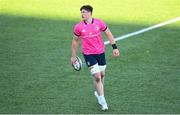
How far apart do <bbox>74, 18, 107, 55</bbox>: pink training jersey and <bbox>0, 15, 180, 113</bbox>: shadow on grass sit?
1060 mm

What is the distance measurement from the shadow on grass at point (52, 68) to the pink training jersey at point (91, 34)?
3.48 ft

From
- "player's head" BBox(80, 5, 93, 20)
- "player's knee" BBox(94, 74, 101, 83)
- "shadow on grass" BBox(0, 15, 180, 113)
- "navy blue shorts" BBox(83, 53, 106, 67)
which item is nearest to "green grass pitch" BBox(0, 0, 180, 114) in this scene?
"shadow on grass" BBox(0, 15, 180, 113)

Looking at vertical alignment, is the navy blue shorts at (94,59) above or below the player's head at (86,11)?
below

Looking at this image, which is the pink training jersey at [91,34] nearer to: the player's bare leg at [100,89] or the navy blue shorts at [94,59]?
the navy blue shorts at [94,59]

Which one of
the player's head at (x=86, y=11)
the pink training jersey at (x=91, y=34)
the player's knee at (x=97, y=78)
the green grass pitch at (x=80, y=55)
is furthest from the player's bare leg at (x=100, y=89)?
the player's head at (x=86, y=11)

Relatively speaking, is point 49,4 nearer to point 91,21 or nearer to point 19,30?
point 19,30

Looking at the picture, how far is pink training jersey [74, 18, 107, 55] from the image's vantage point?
974 cm

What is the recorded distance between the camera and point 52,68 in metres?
12.2

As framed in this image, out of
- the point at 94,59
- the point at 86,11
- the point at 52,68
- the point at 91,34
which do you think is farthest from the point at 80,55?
the point at 86,11

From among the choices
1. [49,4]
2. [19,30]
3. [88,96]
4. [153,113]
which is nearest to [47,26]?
[19,30]

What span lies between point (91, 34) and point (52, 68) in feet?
8.60

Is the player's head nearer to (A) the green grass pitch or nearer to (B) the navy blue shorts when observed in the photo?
(B) the navy blue shorts

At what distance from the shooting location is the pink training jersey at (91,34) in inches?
→ 384

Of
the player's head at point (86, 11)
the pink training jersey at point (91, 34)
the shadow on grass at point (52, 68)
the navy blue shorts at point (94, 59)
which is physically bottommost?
the shadow on grass at point (52, 68)
